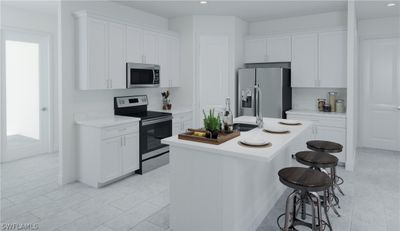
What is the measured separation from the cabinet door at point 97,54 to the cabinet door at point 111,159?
814 millimetres

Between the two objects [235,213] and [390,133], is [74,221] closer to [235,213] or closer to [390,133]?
[235,213]

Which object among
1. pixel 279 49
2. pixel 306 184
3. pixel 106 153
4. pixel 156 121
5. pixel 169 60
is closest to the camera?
pixel 306 184

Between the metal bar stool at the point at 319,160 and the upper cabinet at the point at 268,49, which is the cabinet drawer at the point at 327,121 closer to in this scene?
the upper cabinet at the point at 268,49

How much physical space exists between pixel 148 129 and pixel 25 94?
259 cm

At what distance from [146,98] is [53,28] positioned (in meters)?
2.28

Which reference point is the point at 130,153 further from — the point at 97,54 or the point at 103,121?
the point at 97,54

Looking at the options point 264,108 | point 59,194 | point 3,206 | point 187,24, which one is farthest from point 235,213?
point 187,24

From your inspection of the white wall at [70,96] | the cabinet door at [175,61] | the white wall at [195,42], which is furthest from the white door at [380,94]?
the white wall at [70,96]

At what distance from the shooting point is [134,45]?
450cm

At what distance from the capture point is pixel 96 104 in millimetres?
4344

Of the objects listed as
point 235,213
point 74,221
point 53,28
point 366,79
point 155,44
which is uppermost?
point 53,28

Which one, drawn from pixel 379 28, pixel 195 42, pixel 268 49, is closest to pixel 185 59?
pixel 195 42

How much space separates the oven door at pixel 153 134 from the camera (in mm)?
4336

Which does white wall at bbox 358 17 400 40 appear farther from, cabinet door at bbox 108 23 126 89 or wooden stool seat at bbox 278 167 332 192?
cabinet door at bbox 108 23 126 89
